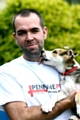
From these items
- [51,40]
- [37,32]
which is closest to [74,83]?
[37,32]

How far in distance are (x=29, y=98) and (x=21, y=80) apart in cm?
20

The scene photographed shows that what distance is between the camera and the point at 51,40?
26.3 feet

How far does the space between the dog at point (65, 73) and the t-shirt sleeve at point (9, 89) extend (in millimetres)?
281

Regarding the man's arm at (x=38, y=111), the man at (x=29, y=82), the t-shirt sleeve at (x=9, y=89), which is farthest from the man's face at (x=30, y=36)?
the man's arm at (x=38, y=111)

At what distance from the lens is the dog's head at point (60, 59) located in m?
4.76

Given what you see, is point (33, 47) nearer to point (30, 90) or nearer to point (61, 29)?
point (30, 90)

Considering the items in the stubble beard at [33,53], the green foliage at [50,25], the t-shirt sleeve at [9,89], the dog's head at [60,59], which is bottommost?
the green foliage at [50,25]

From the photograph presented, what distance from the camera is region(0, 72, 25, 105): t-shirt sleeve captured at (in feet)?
15.0

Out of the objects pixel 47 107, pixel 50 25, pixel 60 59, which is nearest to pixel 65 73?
pixel 60 59

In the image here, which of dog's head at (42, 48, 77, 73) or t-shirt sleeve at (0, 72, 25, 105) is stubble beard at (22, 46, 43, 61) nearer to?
dog's head at (42, 48, 77, 73)

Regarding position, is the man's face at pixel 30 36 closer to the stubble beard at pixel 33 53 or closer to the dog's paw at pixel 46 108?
the stubble beard at pixel 33 53

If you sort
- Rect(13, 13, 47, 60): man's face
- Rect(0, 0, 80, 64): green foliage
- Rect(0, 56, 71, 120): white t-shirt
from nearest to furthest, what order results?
Rect(0, 56, 71, 120): white t-shirt → Rect(13, 13, 47, 60): man's face → Rect(0, 0, 80, 64): green foliage

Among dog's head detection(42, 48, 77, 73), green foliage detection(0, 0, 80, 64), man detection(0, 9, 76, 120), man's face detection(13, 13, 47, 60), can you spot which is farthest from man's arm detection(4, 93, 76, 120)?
green foliage detection(0, 0, 80, 64)

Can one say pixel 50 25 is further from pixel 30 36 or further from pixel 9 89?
pixel 9 89
